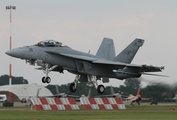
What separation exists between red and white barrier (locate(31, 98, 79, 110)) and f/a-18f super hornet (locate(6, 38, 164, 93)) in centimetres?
737

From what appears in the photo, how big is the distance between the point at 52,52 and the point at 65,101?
39.2 feet

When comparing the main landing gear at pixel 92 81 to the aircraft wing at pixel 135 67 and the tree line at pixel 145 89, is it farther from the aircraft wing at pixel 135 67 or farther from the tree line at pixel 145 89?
the tree line at pixel 145 89

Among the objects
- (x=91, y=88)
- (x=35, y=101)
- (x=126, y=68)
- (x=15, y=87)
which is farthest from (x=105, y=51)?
(x=15, y=87)

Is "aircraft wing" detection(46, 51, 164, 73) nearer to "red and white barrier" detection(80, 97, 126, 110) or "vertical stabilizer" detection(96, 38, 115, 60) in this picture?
"vertical stabilizer" detection(96, 38, 115, 60)

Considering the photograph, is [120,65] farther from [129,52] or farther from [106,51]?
[106,51]

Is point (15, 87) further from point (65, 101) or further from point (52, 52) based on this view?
point (52, 52)

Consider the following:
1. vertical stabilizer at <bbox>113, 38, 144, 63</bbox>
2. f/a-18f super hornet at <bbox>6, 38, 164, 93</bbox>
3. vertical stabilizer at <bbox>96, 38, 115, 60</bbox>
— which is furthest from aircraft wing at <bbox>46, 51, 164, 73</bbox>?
vertical stabilizer at <bbox>96, 38, 115, 60</bbox>

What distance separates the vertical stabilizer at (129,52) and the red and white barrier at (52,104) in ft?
26.8

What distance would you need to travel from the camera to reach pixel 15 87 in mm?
123750

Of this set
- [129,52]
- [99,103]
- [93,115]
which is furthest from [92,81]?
[99,103]

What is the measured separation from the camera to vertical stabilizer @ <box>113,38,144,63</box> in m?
48.5

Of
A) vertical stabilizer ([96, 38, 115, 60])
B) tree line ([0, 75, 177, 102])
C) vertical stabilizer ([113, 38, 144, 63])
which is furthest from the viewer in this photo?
tree line ([0, 75, 177, 102])

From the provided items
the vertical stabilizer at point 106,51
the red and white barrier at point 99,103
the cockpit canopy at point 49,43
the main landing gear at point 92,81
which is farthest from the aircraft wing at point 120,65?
the red and white barrier at point 99,103

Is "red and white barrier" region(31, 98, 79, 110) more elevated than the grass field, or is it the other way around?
the grass field
